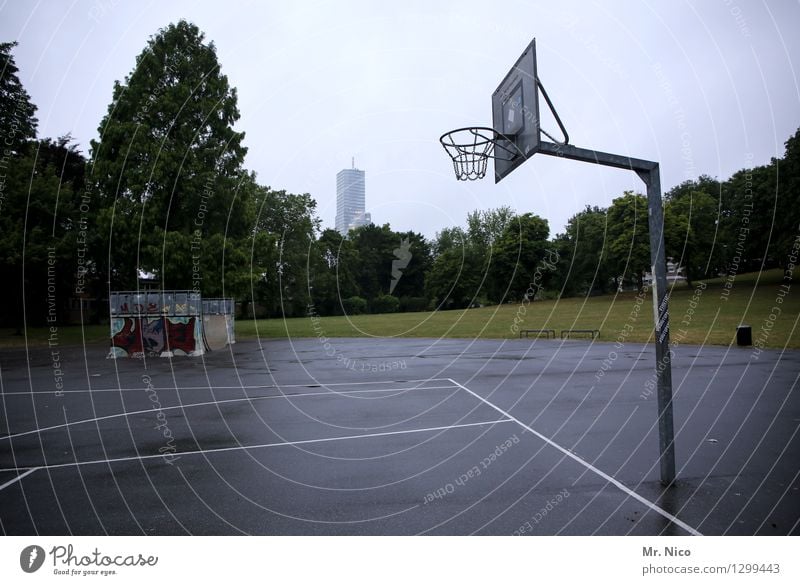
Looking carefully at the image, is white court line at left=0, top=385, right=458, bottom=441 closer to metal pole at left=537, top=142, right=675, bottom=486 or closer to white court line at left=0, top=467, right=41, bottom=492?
white court line at left=0, top=467, right=41, bottom=492

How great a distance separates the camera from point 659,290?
5.80 meters

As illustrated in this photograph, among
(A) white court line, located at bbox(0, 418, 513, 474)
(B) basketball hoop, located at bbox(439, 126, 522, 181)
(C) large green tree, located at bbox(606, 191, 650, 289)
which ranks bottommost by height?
(A) white court line, located at bbox(0, 418, 513, 474)

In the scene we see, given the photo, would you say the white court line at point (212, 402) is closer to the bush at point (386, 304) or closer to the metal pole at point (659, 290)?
the metal pole at point (659, 290)

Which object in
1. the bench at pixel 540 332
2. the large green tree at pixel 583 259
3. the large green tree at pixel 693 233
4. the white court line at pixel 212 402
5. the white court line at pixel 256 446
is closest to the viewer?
the white court line at pixel 256 446

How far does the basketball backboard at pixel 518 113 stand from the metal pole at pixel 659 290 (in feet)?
2.84

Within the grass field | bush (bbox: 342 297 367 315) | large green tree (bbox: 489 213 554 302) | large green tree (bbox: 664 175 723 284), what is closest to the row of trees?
large green tree (bbox: 664 175 723 284)

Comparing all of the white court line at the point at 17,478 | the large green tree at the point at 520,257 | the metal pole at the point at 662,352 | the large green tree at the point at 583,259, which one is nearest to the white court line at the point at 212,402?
the white court line at the point at 17,478

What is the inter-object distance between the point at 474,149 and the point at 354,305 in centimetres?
6597

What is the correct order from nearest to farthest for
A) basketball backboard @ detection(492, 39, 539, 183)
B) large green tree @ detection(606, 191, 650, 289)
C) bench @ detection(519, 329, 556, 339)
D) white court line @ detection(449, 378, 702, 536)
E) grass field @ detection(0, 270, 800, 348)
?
white court line @ detection(449, 378, 702, 536), basketball backboard @ detection(492, 39, 539, 183), grass field @ detection(0, 270, 800, 348), bench @ detection(519, 329, 556, 339), large green tree @ detection(606, 191, 650, 289)

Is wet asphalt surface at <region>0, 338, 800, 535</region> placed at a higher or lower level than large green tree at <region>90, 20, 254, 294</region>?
lower

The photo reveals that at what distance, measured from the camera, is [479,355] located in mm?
21875

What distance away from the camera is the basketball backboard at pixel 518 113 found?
672 cm

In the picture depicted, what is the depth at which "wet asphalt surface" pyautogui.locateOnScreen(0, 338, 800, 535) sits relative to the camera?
5020 mm

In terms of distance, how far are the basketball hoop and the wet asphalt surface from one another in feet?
13.8
